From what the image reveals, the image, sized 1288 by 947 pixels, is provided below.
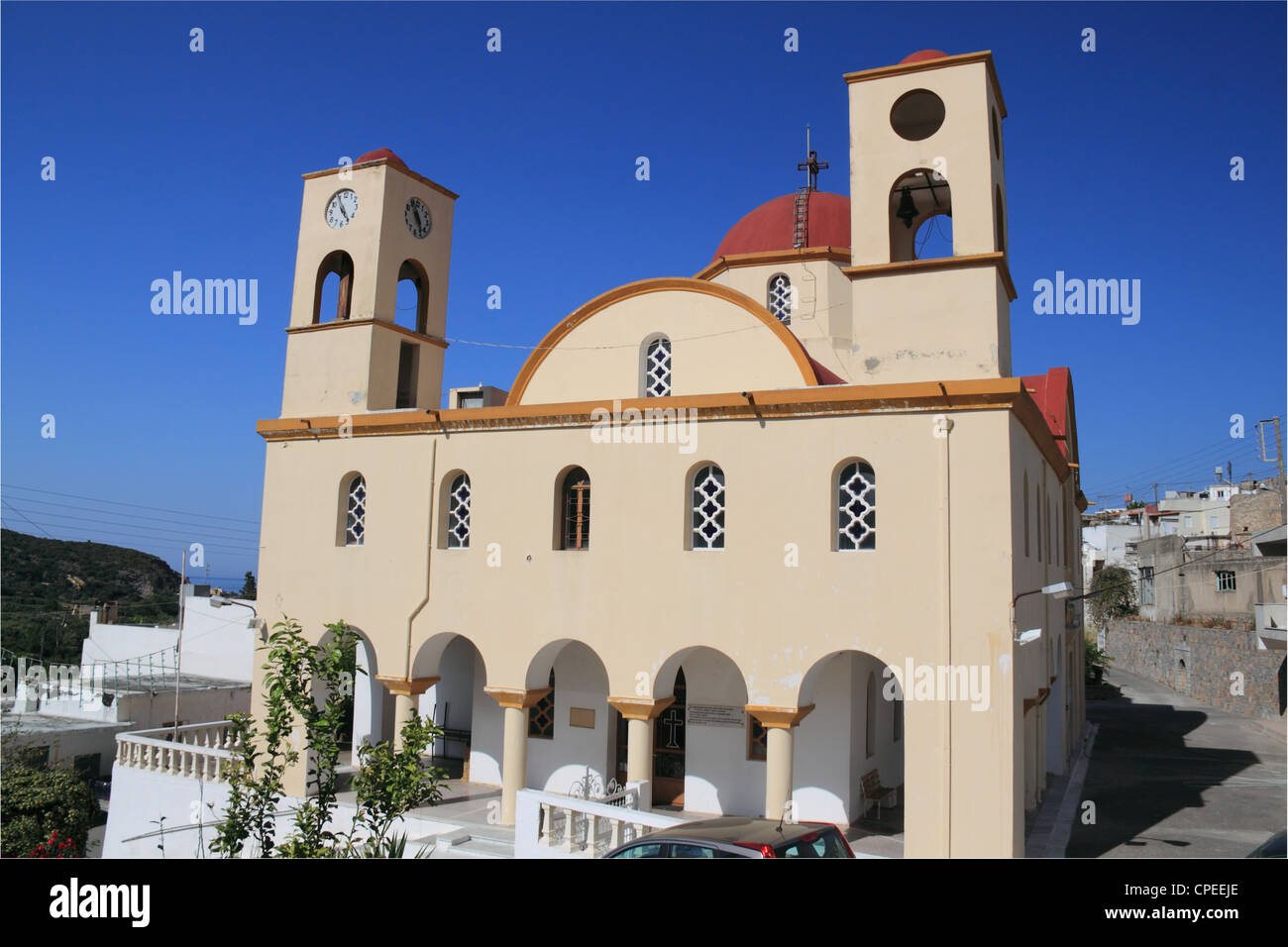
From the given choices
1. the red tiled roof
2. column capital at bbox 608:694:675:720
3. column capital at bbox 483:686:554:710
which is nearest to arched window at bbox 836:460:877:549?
column capital at bbox 608:694:675:720

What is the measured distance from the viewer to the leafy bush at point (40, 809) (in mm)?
15695

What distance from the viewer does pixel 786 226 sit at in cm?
1725

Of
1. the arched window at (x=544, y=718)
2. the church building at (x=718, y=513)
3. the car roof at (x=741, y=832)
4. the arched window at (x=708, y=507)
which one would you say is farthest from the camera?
the arched window at (x=544, y=718)

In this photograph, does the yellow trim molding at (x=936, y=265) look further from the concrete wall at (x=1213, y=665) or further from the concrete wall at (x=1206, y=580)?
the concrete wall at (x=1206, y=580)

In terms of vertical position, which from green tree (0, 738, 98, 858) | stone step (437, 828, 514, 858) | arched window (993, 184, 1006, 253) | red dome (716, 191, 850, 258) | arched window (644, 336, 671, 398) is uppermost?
red dome (716, 191, 850, 258)

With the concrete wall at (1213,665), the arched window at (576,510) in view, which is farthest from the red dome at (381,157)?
the concrete wall at (1213,665)

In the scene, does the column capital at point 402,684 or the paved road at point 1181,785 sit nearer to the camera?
the paved road at point 1181,785

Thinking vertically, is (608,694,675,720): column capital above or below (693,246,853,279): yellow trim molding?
below

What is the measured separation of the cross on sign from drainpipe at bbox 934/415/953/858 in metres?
4.31

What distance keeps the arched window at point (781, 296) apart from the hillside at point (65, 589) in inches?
1128

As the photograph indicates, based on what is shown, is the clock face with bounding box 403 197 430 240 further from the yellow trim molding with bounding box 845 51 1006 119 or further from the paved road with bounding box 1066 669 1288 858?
the paved road with bounding box 1066 669 1288 858

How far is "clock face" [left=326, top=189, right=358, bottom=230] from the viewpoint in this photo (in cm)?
1495

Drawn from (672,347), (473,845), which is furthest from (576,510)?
(473,845)

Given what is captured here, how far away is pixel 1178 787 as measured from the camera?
1614 centimetres
